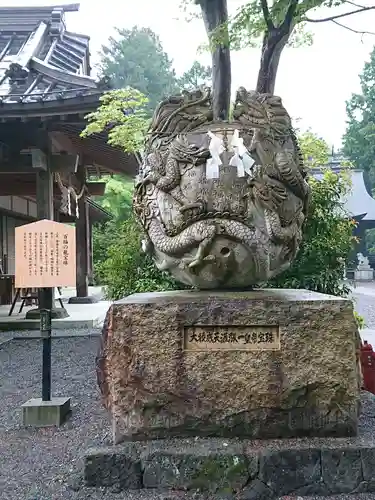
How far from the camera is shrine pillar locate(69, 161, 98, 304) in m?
12.4

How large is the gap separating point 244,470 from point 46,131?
731cm

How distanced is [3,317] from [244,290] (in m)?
7.72

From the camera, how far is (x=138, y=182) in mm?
3447

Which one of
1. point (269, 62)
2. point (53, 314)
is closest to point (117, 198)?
point (53, 314)

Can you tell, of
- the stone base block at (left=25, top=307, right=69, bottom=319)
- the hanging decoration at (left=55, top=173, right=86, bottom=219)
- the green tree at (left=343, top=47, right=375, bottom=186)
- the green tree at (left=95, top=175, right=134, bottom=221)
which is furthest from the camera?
the green tree at (left=343, top=47, right=375, bottom=186)

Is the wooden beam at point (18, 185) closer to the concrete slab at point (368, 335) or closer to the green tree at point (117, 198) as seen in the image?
the green tree at point (117, 198)

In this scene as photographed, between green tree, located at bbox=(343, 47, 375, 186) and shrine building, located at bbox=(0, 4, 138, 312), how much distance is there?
2025 centimetres

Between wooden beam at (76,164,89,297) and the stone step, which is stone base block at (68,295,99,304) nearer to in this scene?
wooden beam at (76,164,89,297)

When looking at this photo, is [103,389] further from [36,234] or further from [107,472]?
[36,234]

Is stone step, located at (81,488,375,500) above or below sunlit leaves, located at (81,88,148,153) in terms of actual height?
below

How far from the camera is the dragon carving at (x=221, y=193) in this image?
3.07 metres

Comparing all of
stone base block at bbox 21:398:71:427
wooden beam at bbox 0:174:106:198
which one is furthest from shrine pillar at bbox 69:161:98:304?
stone base block at bbox 21:398:71:427

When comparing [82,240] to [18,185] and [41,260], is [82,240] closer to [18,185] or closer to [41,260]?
[18,185]

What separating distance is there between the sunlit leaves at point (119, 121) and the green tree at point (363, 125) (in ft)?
83.8
